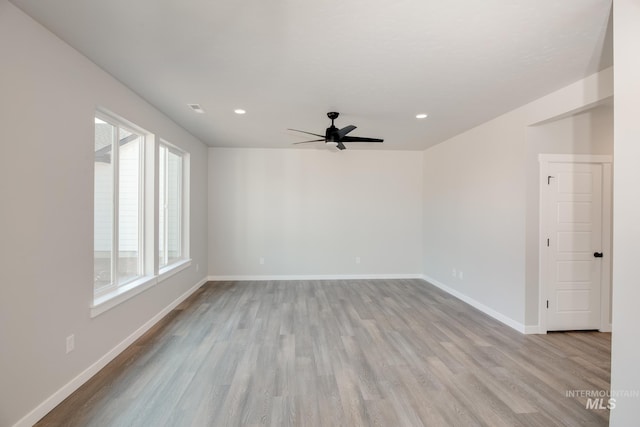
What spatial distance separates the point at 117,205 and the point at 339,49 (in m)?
2.68

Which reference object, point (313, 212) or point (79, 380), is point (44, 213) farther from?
point (313, 212)

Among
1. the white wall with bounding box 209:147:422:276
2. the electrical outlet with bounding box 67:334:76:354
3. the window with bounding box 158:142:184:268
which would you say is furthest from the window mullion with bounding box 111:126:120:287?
the white wall with bounding box 209:147:422:276

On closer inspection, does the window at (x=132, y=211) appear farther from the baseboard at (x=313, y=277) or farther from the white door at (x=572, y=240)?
the white door at (x=572, y=240)

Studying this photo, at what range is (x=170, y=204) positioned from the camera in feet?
14.6

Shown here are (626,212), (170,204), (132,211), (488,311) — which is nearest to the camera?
(626,212)

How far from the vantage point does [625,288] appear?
1.60m

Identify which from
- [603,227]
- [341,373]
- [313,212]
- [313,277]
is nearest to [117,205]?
[341,373]

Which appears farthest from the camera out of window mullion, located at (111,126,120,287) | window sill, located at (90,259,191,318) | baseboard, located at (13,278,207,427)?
window mullion, located at (111,126,120,287)

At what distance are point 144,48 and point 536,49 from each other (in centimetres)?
309

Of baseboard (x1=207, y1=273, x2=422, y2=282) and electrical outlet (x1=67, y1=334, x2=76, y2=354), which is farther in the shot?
baseboard (x1=207, y1=273, x2=422, y2=282)

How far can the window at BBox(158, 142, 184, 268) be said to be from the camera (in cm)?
406

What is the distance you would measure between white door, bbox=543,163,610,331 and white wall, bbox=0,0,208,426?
16.1ft

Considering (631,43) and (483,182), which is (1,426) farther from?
(483,182)

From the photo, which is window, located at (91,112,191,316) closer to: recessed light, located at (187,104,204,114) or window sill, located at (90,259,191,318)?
window sill, located at (90,259,191,318)
